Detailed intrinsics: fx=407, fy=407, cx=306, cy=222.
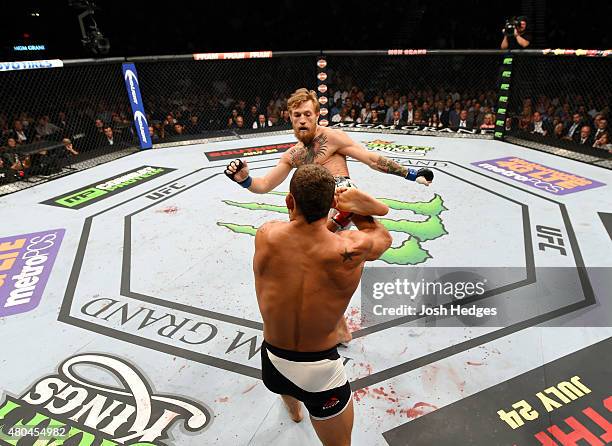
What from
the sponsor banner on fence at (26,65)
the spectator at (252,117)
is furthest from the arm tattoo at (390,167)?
the spectator at (252,117)

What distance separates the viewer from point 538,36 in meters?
10.3

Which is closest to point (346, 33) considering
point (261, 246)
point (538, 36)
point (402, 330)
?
point (538, 36)

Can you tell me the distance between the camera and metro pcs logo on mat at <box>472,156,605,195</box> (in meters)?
5.25

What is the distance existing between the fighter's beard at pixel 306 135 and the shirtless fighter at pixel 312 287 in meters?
1.18

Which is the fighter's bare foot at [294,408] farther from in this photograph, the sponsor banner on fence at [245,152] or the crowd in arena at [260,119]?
the crowd in arena at [260,119]

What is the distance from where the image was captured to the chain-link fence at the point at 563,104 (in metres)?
6.70

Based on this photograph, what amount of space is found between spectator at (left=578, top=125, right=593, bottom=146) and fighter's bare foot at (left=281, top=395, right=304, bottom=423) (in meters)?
6.91

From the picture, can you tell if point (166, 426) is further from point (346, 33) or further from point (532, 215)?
point (346, 33)

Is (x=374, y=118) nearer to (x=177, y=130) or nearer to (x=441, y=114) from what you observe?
(x=441, y=114)

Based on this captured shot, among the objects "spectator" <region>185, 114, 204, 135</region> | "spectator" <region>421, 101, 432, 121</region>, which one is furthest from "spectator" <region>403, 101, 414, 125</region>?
"spectator" <region>185, 114, 204, 135</region>

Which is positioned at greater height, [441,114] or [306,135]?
[306,135]

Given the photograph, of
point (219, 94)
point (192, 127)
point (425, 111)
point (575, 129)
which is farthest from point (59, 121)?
point (575, 129)

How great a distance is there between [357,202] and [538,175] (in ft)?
16.6

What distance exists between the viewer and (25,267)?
12.6ft
